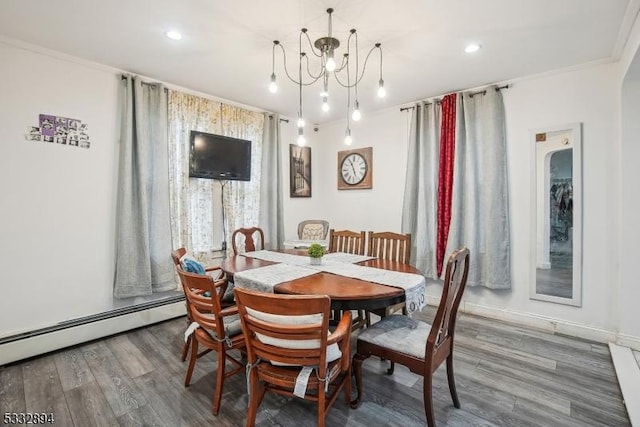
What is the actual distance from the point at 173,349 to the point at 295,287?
1593mm

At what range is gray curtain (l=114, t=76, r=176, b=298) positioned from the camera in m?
3.03

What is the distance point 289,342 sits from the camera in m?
1.46

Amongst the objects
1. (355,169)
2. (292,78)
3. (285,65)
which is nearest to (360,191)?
(355,169)

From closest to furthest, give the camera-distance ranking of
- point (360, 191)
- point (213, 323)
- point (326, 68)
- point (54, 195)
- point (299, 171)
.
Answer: point (213, 323) < point (326, 68) < point (54, 195) < point (360, 191) < point (299, 171)

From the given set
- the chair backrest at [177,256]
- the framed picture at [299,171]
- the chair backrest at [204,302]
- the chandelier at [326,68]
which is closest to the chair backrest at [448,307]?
the chair backrest at [204,302]

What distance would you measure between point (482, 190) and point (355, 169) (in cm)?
186

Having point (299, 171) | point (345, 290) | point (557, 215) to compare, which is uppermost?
point (299, 171)

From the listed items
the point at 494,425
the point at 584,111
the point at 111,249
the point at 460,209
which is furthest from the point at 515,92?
the point at 111,249

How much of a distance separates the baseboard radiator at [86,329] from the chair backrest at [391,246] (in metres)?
2.30

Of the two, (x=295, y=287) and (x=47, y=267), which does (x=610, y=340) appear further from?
(x=47, y=267)

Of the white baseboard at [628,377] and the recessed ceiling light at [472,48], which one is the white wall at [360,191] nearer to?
the recessed ceiling light at [472,48]

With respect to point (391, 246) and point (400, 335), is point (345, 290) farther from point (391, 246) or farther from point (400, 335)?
point (391, 246)

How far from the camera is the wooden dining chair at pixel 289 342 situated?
138cm

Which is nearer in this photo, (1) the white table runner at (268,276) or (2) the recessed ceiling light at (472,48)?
(1) the white table runner at (268,276)
